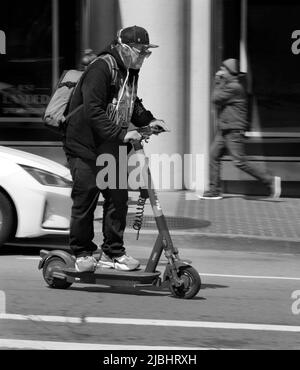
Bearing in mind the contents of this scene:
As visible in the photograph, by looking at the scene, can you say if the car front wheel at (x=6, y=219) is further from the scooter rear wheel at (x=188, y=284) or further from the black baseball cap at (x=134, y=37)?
the black baseball cap at (x=134, y=37)

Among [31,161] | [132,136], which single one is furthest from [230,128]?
[132,136]

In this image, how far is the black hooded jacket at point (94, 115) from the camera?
23.1 feet

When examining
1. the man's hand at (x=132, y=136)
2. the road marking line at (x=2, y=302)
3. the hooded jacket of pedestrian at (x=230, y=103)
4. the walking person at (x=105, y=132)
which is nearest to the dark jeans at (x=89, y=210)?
the walking person at (x=105, y=132)

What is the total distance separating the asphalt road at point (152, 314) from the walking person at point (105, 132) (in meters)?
0.35

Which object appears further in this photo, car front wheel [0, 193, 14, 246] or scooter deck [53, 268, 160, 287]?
car front wheel [0, 193, 14, 246]

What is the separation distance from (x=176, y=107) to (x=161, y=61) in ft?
2.09

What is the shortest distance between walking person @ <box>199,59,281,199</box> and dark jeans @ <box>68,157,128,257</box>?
5382 mm

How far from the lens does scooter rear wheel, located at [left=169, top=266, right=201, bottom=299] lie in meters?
7.14

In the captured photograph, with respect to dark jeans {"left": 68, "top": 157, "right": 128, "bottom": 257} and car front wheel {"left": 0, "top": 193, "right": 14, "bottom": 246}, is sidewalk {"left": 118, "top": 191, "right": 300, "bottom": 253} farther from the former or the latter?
dark jeans {"left": 68, "top": 157, "right": 128, "bottom": 257}

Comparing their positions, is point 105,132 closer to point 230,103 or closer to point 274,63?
point 230,103

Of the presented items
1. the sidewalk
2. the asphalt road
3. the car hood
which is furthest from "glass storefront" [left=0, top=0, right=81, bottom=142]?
the asphalt road

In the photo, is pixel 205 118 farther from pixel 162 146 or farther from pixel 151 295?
pixel 151 295

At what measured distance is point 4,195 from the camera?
895 centimetres
